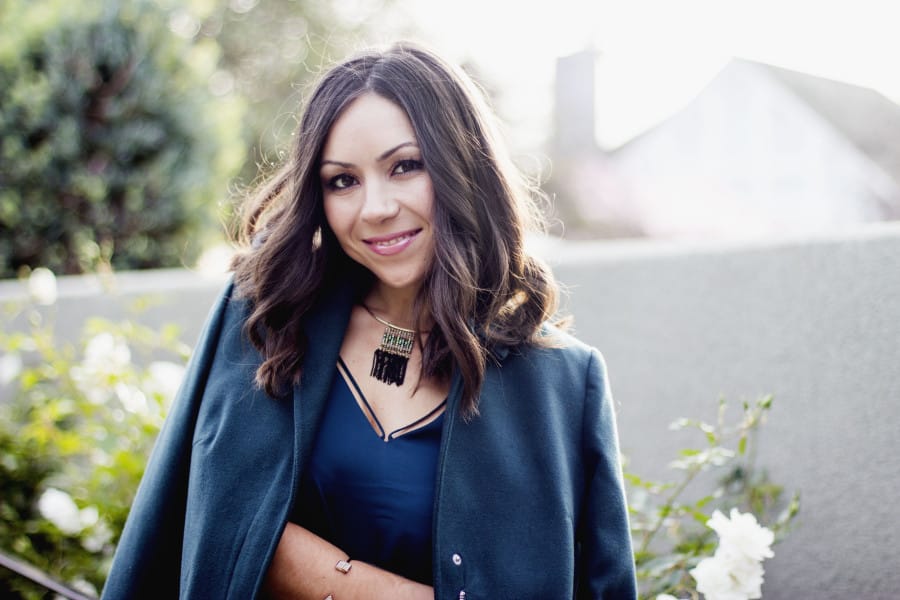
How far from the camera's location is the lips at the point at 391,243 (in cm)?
183

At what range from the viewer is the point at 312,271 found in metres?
1.94

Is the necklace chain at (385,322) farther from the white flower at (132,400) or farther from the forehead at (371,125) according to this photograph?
the white flower at (132,400)

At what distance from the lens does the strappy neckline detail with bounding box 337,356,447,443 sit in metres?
1.82

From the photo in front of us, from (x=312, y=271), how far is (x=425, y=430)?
1.72 feet

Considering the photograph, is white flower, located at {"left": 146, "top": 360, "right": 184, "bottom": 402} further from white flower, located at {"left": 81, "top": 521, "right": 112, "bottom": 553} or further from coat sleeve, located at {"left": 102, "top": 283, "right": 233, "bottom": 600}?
coat sleeve, located at {"left": 102, "top": 283, "right": 233, "bottom": 600}

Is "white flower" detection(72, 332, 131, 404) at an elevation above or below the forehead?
below

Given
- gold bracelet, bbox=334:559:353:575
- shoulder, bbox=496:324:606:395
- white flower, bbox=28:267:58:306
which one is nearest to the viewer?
gold bracelet, bbox=334:559:353:575

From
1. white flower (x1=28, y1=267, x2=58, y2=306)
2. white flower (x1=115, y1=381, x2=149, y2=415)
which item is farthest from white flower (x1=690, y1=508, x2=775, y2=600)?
white flower (x1=28, y1=267, x2=58, y2=306)

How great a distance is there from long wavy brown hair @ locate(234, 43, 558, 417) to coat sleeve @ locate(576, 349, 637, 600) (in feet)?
1.01

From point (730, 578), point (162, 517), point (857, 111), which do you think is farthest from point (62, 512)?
point (857, 111)

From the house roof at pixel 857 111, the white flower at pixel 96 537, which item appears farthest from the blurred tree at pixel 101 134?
the house roof at pixel 857 111

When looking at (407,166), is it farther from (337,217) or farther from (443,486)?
(443,486)

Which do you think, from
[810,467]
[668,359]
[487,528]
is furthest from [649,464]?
[487,528]

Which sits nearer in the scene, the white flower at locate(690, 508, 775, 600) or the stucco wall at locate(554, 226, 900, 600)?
the white flower at locate(690, 508, 775, 600)
